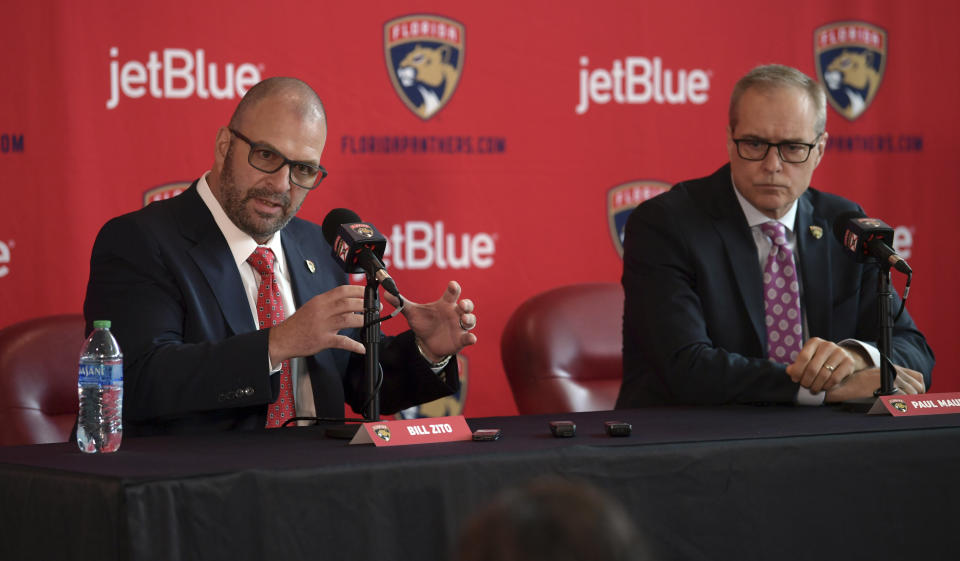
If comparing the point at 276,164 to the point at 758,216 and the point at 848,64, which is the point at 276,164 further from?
the point at 848,64

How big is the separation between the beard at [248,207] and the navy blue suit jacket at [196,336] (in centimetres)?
6

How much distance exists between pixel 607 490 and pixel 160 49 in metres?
2.60

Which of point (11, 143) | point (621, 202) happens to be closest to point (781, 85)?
point (621, 202)

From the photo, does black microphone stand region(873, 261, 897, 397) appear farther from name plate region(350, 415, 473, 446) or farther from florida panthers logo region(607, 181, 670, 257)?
florida panthers logo region(607, 181, 670, 257)

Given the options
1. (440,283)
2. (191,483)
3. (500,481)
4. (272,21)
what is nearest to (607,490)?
(500,481)

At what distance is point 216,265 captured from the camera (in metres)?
2.52

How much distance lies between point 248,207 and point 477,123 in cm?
156

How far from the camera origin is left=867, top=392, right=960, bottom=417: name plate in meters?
2.23

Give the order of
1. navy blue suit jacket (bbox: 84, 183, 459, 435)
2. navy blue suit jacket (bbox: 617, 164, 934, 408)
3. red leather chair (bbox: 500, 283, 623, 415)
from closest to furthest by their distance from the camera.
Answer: navy blue suit jacket (bbox: 84, 183, 459, 435) < navy blue suit jacket (bbox: 617, 164, 934, 408) < red leather chair (bbox: 500, 283, 623, 415)

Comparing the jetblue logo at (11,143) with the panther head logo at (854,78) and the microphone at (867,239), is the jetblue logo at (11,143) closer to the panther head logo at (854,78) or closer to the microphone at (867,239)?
the microphone at (867,239)

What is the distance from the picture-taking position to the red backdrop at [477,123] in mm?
3625

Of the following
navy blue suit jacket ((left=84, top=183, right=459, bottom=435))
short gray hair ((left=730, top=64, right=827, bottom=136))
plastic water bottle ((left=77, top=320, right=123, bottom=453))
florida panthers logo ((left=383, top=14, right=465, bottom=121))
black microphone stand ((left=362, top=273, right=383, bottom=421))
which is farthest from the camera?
florida panthers logo ((left=383, top=14, right=465, bottom=121))

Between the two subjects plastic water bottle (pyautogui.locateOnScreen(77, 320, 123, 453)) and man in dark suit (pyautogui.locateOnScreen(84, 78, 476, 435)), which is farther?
man in dark suit (pyautogui.locateOnScreen(84, 78, 476, 435))

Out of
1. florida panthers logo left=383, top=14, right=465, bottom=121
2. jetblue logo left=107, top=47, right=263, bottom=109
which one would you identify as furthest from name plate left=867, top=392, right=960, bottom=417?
jetblue logo left=107, top=47, right=263, bottom=109
